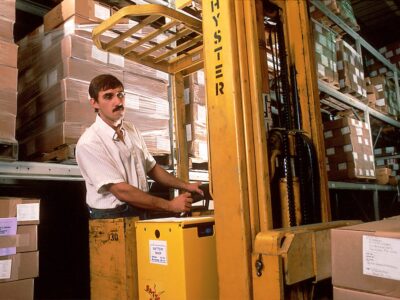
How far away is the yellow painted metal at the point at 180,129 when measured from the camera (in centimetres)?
Result: 320

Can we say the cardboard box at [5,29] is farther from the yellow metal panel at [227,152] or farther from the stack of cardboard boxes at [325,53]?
the stack of cardboard boxes at [325,53]

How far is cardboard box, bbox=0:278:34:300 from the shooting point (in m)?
2.51

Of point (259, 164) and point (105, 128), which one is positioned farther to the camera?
point (105, 128)

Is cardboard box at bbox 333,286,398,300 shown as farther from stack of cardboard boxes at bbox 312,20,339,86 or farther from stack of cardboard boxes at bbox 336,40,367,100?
stack of cardboard boxes at bbox 336,40,367,100

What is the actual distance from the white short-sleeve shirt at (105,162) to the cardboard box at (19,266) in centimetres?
55

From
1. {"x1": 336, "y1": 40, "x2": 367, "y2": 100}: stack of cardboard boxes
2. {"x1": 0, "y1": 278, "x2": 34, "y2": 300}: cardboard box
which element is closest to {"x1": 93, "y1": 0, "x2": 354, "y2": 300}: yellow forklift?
{"x1": 0, "y1": 278, "x2": 34, "y2": 300}: cardboard box

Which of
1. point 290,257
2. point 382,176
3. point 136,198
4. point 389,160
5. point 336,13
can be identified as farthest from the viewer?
point 389,160

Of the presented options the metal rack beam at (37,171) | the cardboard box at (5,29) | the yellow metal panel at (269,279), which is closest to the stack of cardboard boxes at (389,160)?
the metal rack beam at (37,171)

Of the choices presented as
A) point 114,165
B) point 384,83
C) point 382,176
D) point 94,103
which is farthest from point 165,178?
point 384,83

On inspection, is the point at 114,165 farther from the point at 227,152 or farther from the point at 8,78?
the point at 227,152

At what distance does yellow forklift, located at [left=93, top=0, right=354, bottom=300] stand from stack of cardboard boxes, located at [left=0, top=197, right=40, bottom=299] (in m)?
1.29

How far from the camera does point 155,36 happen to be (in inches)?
102

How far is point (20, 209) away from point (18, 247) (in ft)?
0.86

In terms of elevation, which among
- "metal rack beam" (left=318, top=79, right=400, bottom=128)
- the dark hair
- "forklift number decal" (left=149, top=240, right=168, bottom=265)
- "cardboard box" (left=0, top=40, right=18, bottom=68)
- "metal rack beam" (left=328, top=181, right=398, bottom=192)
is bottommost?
"forklift number decal" (left=149, top=240, right=168, bottom=265)
